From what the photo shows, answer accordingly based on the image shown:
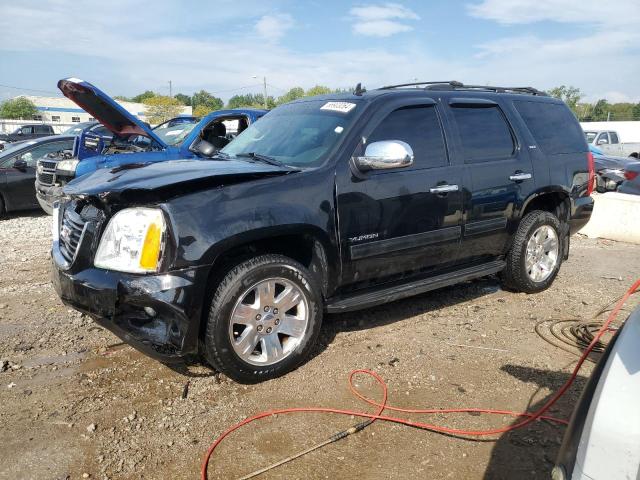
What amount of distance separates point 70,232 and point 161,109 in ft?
229

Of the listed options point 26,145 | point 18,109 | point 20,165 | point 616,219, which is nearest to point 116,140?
point 20,165

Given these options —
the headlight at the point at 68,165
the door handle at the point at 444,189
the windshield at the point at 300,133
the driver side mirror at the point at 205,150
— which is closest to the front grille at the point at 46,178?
the headlight at the point at 68,165

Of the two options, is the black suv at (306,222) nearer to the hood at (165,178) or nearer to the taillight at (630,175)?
the hood at (165,178)

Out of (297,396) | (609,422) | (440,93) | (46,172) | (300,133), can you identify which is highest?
(440,93)

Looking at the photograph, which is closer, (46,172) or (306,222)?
(306,222)

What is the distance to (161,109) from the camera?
224 feet

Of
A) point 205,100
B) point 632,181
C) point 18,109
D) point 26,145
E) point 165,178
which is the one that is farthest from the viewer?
point 205,100

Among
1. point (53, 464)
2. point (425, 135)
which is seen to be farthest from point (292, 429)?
point (425, 135)

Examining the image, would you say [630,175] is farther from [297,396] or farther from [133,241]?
[133,241]

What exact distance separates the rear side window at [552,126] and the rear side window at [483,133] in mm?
401

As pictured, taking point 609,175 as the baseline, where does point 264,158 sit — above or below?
above

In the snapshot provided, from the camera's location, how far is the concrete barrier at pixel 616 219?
314 inches

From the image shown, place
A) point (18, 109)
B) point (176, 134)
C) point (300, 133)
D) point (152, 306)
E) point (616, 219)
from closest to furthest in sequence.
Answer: point (152, 306), point (300, 133), point (616, 219), point (176, 134), point (18, 109)

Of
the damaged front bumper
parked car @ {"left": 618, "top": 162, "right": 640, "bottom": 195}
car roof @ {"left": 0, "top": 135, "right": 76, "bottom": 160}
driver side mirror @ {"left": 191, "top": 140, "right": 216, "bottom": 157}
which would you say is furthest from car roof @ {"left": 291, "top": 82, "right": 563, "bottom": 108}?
car roof @ {"left": 0, "top": 135, "right": 76, "bottom": 160}
